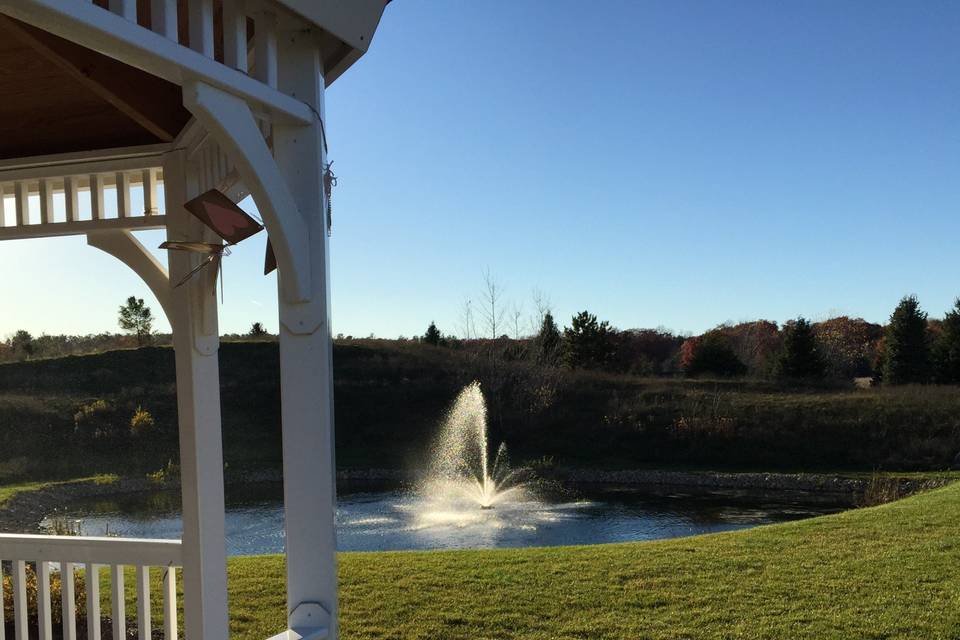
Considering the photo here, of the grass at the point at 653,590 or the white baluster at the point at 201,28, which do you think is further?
the grass at the point at 653,590

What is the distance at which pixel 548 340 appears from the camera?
20547 millimetres

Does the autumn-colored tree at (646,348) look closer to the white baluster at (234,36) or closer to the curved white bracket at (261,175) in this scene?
the curved white bracket at (261,175)

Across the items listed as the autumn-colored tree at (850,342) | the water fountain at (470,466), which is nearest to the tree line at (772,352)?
the autumn-colored tree at (850,342)

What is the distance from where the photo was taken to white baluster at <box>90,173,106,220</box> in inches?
102

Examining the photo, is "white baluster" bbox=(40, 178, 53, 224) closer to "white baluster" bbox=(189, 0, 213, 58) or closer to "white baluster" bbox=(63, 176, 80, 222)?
"white baluster" bbox=(63, 176, 80, 222)

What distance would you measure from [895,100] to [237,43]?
1293 centimetres

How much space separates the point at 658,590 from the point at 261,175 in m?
4.12

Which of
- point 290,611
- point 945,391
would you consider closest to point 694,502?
point 945,391

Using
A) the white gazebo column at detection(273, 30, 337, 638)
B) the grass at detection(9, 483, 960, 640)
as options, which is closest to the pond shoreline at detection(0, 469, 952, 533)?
the grass at detection(9, 483, 960, 640)

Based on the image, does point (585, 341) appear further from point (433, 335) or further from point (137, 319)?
point (137, 319)

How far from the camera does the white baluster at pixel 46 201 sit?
8.60 feet

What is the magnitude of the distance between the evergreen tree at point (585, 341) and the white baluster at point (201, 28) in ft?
65.3

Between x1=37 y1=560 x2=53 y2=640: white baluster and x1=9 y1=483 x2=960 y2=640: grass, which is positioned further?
x1=9 y1=483 x2=960 y2=640: grass

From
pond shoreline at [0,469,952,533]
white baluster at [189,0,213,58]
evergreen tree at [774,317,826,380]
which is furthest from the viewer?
evergreen tree at [774,317,826,380]
